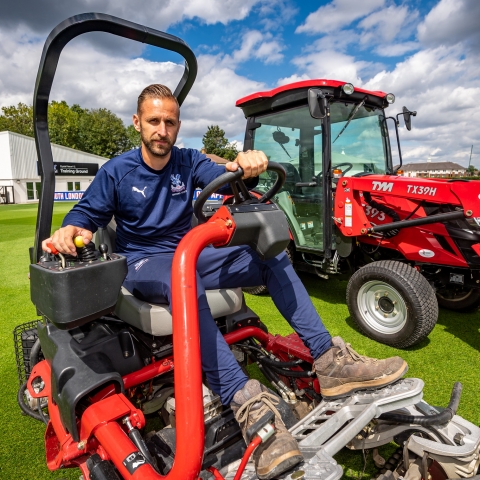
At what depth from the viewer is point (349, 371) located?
1.64m

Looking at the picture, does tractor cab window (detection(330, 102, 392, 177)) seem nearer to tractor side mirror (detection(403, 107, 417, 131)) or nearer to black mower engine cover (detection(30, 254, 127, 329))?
tractor side mirror (detection(403, 107, 417, 131))

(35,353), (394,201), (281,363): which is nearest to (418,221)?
A: (394,201)

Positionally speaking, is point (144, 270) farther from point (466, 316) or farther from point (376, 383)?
point (466, 316)

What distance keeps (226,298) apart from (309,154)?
2413 millimetres

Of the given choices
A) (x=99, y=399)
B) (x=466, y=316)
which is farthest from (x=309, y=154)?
(x=99, y=399)

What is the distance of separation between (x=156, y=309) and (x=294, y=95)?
278cm

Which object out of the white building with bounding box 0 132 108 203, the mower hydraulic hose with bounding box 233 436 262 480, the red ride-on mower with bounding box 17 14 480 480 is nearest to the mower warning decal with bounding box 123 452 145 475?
the red ride-on mower with bounding box 17 14 480 480

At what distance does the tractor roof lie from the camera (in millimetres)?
3617

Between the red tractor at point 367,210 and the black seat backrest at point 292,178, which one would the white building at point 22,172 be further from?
the red tractor at point 367,210

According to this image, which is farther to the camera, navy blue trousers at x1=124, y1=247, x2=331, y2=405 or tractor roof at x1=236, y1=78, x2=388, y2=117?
tractor roof at x1=236, y1=78, x2=388, y2=117

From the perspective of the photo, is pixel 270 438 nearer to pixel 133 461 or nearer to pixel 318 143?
pixel 133 461

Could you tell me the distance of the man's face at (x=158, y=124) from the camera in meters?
1.94

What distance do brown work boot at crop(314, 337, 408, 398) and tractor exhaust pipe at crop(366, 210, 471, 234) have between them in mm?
1839

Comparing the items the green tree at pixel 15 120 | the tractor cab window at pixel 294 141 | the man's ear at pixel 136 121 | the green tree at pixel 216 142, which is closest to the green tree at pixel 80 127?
the green tree at pixel 15 120
